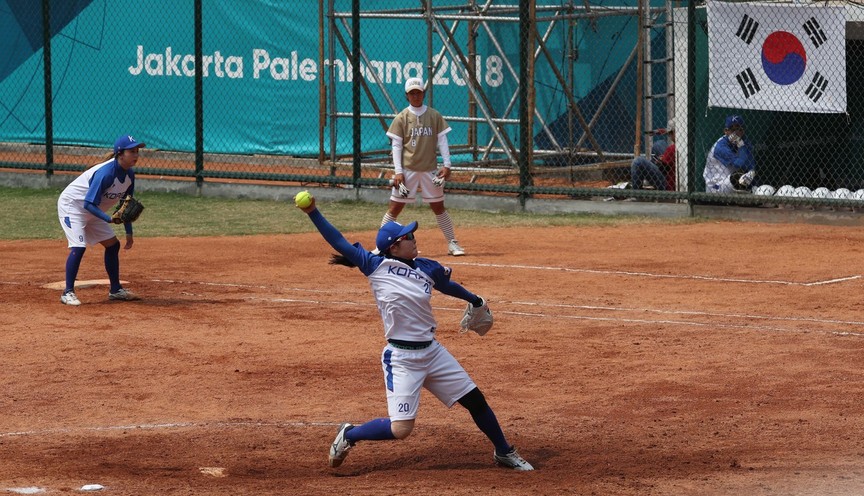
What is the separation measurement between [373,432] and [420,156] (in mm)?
8075

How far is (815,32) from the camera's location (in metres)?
17.4

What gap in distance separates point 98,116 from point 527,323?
16.1 m

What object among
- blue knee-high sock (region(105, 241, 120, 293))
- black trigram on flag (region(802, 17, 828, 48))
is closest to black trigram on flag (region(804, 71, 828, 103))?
black trigram on flag (region(802, 17, 828, 48))

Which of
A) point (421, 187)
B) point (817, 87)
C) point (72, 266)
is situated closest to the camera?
point (72, 266)

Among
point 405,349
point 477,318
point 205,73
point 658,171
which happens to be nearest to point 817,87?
point 658,171

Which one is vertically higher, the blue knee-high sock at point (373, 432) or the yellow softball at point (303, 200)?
the yellow softball at point (303, 200)

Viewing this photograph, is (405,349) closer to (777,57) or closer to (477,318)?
(477,318)

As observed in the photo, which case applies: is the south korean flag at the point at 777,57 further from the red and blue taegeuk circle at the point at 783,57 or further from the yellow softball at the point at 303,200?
the yellow softball at the point at 303,200

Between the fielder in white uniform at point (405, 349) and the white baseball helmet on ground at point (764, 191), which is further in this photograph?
the white baseball helmet on ground at point (764, 191)

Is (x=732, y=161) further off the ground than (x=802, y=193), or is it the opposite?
(x=732, y=161)

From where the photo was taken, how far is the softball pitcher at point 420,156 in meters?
14.9

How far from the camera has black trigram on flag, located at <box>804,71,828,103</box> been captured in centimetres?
1744

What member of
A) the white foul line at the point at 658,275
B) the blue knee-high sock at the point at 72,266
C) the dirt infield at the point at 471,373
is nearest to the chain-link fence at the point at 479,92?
the dirt infield at the point at 471,373

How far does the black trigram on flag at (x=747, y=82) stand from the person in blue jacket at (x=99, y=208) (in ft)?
28.9
